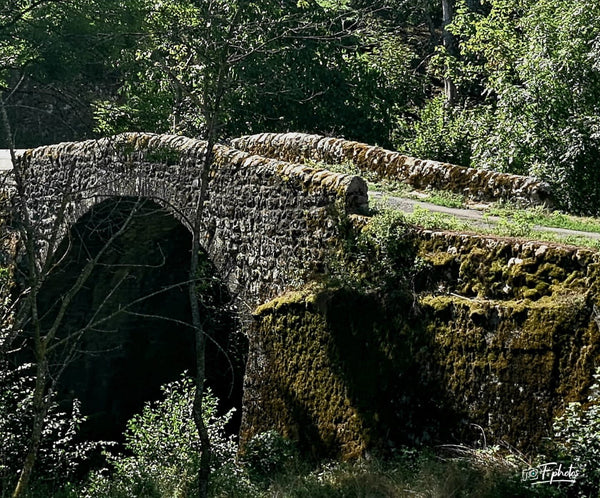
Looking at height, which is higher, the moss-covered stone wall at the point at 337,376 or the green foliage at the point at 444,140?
the green foliage at the point at 444,140

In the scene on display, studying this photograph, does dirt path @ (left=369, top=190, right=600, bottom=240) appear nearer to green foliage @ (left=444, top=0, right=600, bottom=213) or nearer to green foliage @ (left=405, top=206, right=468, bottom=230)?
green foliage @ (left=405, top=206, right=468, bottom=230)

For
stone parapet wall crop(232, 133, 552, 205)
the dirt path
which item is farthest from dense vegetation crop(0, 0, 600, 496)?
Result: the dirt path

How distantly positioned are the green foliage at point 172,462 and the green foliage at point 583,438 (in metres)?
3.04

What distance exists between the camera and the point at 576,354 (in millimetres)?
6586

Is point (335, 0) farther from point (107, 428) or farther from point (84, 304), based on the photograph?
point (107, 428)

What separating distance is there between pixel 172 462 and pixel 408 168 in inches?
194

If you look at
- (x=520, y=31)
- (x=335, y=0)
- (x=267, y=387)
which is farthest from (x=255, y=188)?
(x=335, y=0)

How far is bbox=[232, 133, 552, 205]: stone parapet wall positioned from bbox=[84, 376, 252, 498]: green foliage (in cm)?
376

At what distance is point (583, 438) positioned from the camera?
6.18m

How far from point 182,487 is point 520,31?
521 inches

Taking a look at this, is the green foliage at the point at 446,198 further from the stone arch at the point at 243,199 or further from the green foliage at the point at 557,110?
the green foliage at the point at 557,110

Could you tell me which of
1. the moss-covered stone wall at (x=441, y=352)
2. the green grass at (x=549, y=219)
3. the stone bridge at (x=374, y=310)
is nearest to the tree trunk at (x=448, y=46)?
the stone bridge at (x=374, y=310)

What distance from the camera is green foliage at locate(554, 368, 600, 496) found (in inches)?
239

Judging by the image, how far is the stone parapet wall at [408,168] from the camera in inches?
436
